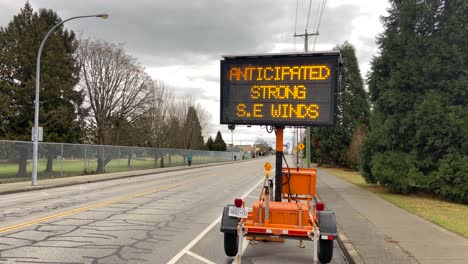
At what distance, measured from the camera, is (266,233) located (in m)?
7.46

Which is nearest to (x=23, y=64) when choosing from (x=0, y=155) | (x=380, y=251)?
(x=0, y=155)

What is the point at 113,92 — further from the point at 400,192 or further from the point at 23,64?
the point at 400,192

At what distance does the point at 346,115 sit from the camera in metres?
56.8

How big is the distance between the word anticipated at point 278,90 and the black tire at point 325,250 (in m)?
2.22

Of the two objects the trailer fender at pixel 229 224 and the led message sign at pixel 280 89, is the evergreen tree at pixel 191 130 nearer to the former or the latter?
the led message sign at pixel 280 89

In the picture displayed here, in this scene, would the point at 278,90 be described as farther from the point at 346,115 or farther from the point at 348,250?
the point at 346,115

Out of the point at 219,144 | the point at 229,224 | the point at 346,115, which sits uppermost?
the point at 346,115

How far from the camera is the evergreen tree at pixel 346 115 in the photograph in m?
56.1

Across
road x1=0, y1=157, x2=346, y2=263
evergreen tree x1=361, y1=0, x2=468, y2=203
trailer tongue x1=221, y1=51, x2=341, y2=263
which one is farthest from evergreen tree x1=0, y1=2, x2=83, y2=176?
trailer tongue x1=221, y1=51, x2=341, y2=263

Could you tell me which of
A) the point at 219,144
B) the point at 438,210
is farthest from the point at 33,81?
the point at 219,144

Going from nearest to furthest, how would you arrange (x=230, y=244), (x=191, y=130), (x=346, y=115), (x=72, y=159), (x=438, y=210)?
(x=230, y=244) < (x=438, y=210) < (x=72, y=159) < (x=346, y=115) < (x=191, y=130)

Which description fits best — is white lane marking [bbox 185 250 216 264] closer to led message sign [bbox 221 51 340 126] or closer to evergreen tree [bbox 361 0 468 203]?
led message sign [bbox 221 51 340 126]

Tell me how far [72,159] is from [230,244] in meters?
25.3

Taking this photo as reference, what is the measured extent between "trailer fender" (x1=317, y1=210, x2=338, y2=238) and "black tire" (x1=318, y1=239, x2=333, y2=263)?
338 millimetres
